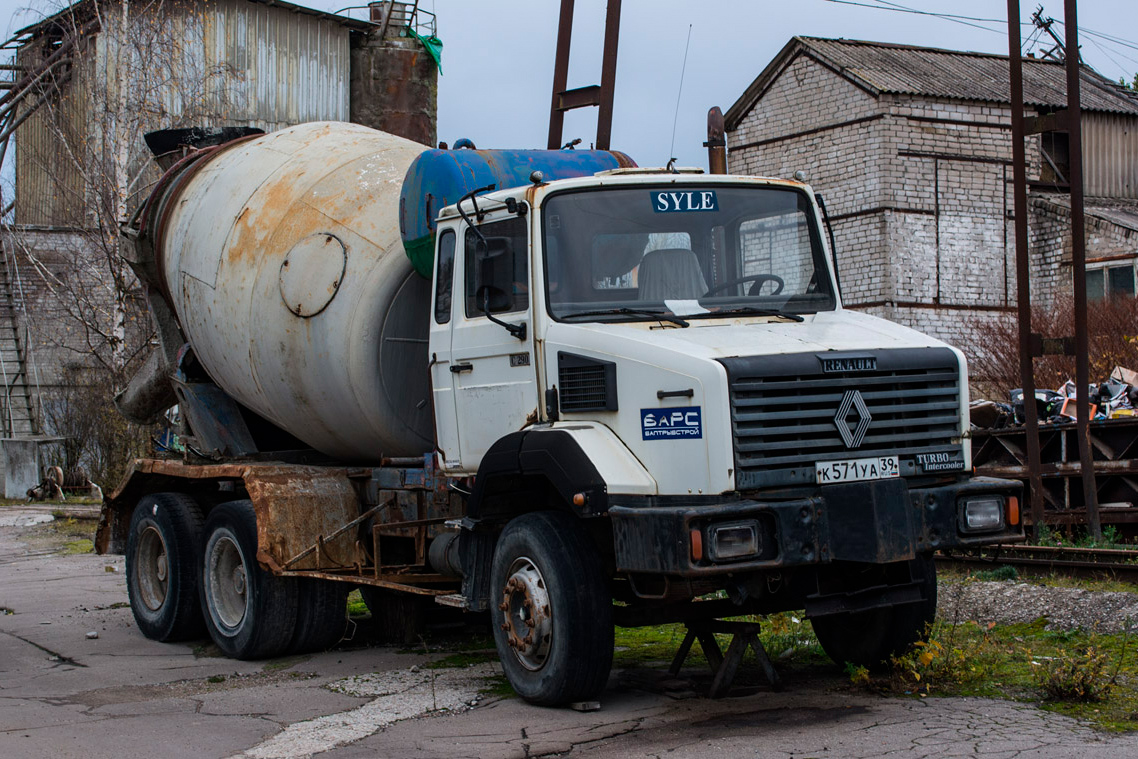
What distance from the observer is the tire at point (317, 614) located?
8.88 metres

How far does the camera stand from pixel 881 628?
7023mm

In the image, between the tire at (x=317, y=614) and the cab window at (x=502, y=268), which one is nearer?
the cab window at (x=502, y=268)

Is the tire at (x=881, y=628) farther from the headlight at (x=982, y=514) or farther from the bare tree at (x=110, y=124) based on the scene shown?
the bare tree at (x=110, y=124)

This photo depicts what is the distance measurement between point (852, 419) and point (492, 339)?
2037mm

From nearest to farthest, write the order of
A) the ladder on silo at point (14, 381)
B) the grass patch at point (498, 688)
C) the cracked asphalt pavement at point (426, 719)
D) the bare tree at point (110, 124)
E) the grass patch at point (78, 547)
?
1. the cracked asphalt pavement at point (426, 719)
2. the grass patch at point (498, 688)
3. the grass patch at point (78, 547)
4. the bare tree at point (110, 124)
5. the ladder on silo at point (14, 381)

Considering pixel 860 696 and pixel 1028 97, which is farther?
pixel 1028 97

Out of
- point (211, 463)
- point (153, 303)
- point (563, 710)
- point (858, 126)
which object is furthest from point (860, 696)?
point (858, 126)

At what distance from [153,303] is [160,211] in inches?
31.1

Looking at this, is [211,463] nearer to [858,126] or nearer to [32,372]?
[858,126]

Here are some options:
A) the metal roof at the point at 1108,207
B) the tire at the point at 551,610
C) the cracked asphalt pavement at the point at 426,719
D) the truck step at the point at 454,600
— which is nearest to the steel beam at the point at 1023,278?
the cracked asphalt pavement at the point at 426,719

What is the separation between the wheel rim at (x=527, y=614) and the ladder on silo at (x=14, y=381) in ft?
95.0

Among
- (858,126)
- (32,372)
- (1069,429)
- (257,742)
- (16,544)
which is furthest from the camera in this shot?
(32,372)

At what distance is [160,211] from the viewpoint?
33.7 feet

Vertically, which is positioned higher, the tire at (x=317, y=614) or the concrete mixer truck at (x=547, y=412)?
the concrete mixer truck at (x=547, y=412)
